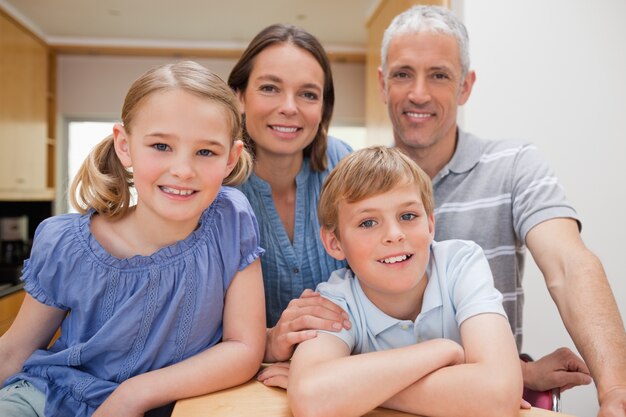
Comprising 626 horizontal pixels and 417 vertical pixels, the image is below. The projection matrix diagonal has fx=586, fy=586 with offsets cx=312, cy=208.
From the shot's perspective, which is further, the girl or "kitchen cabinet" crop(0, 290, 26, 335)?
"kitchen cabinet" crop(0, 290, 26, 335)

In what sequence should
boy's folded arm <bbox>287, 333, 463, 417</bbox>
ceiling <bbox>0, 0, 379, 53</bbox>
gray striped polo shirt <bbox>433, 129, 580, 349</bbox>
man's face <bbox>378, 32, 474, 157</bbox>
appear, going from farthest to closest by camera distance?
ceiling <bbox>0, 0, 379, 53</bbox> → man's face <bbox>378, 32, 474, 157</bbox> → gray striped polo shirt <bbox>433, 129, 580, 349</bbox> → boy's folded arm <bbox>287, 333, 463, 417</bbox>

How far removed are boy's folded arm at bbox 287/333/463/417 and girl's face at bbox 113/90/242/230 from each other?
42 cm

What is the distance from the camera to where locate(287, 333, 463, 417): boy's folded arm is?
36.9 inches

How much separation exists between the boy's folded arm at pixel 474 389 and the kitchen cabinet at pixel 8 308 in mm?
3318

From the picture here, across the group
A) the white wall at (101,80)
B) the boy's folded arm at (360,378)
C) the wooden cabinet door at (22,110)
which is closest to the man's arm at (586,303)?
the boy's folded arm at (360,378)

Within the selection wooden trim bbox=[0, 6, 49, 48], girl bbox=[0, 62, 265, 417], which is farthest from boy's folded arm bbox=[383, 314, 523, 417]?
wooden trim bbox=[0, 6, 49, 48]

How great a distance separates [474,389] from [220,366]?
1.57ft

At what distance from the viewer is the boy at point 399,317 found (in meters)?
0.95

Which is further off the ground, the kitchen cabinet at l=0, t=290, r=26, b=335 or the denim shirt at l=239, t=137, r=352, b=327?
the denim shirt at l=239, t=137, r=352, b=327

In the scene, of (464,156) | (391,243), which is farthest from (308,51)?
(391,243)

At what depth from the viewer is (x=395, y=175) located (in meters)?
1.19

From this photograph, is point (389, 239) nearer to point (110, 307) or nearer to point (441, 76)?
point (110, 307)

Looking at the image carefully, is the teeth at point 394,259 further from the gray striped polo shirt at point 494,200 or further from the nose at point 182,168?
the gray striped polo shirt at point 494,200

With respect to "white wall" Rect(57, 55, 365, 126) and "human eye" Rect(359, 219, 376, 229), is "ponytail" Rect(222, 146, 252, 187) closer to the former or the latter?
"human eye" Rect(359, 219, 376, 229)
